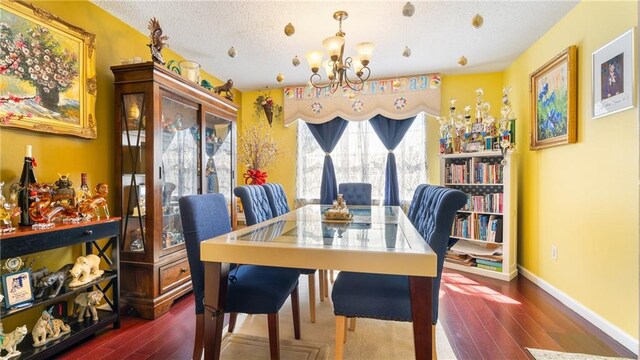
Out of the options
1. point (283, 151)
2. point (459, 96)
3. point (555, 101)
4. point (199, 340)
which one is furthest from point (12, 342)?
point (459, 96)

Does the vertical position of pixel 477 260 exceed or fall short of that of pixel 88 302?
it falls short

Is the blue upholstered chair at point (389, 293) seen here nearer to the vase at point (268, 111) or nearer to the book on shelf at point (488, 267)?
the book on shelf at point (488, 267)

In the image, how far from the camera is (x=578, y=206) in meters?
2.35

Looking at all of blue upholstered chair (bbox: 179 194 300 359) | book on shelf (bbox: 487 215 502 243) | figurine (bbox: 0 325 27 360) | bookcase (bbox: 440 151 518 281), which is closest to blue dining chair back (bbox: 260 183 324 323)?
blue upholstered chair (bbox: 179 194 300 359)

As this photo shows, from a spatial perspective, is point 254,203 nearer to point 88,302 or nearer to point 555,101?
point 88,302

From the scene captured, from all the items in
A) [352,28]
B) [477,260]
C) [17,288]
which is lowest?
[477,260]

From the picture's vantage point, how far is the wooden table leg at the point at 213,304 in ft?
4.48

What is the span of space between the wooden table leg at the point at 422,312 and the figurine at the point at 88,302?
80.3 inches

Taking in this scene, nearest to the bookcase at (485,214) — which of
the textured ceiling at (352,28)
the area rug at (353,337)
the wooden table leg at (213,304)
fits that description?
the textured ceiling at (352,28)

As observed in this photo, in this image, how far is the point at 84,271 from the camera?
6.32 ft

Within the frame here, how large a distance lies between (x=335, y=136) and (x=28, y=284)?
339 centimetres

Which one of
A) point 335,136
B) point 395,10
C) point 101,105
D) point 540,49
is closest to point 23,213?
point 101,105

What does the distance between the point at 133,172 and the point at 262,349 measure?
171 cm

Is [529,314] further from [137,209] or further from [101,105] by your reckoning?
[101,105]
